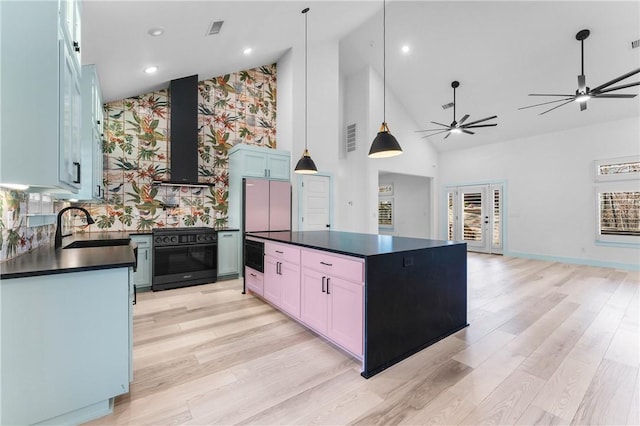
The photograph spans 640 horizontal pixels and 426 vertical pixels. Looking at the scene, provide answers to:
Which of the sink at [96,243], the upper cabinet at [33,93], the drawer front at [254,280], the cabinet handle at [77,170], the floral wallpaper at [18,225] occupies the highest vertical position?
the upper cabinet at [33,93]

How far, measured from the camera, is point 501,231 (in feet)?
25.0

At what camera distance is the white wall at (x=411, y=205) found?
8984 millimetres

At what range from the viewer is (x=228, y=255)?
4.73m

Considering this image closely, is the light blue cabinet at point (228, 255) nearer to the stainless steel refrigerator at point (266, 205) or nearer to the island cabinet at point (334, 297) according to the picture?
the stainless steel refrigerator at point (266, 205)

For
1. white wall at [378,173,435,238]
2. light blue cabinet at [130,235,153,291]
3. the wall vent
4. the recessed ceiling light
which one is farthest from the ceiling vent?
white wall at [378,173,435,238]

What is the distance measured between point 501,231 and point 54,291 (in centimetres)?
877

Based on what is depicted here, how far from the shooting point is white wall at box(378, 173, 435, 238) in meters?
8.98

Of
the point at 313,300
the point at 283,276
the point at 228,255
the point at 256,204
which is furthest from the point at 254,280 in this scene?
the point at 256,204

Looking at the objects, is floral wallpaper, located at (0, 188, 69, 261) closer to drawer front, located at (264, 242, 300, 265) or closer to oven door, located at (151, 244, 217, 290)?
oven door, located at (151, 244, 217, 290)

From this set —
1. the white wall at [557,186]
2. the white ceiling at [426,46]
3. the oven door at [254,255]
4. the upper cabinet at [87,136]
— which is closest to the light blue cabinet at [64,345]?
the upper cabinet at [87,136]

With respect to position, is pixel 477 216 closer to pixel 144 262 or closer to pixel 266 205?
pixel 266 205

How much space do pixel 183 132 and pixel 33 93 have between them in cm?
336

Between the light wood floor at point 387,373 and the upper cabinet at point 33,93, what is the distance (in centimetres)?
142

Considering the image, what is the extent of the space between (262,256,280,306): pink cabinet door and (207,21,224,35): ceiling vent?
2.82m
